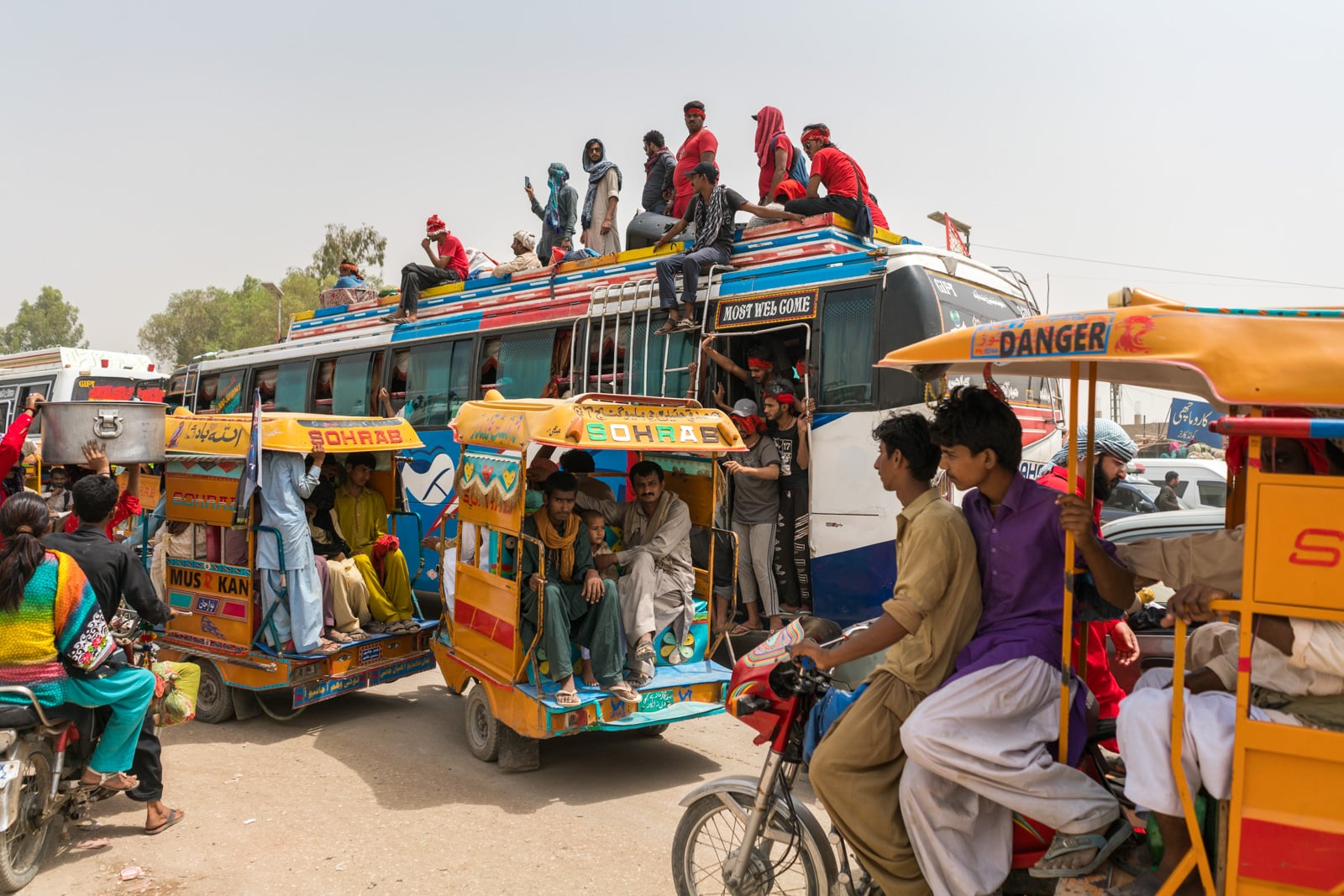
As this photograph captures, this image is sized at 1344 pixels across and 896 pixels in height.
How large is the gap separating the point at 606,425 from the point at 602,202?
274 inches

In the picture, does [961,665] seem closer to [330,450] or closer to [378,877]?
[378,877]

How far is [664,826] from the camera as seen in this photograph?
4.85 meters

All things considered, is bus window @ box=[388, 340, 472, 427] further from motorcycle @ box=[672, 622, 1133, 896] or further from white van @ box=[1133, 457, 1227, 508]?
white van @ box=[1133, 457, 1227, 508]

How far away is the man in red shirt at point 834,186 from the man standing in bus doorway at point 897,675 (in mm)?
5356

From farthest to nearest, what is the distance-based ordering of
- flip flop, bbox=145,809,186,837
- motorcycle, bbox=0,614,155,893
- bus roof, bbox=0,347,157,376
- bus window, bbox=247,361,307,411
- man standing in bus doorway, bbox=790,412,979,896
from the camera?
bus roof, bbox=0,347,157,376, bus window, bbox=247,361,307,411, flip flop, bbox=145,809,186,837, motorcycle, bbox=0,614,155,893, man standing in bus doorway, bbox=790,412,979,896

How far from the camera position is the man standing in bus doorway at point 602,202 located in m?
11.6

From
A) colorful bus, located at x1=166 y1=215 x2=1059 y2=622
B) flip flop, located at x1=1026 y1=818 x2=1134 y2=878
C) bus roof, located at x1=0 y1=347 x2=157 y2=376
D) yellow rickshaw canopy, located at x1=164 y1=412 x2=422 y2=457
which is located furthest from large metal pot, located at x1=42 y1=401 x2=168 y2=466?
bus roof, located at x1=0 y1=347 x2=157 y2=376

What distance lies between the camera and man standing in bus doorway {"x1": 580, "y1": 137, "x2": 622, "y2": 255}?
11.6m

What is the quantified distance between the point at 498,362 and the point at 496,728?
16.4 ft

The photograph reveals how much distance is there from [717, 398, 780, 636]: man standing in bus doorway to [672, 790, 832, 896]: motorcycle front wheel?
3.72 meters

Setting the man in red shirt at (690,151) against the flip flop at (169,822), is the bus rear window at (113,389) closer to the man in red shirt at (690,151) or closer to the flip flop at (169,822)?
the man in red shirt at (690,151)

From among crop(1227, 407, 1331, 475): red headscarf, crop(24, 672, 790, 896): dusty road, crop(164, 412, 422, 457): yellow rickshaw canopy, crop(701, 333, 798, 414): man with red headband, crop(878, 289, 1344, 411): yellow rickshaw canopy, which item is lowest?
crop(24, 672, 790, 896): dusty road

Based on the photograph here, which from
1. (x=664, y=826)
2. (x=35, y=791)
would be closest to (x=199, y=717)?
(x=35, y=791)

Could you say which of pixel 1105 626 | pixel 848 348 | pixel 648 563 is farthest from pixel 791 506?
pixel 1105 626
